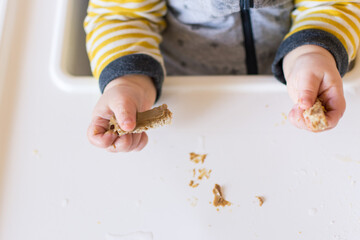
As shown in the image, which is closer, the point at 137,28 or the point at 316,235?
the point at 316,235

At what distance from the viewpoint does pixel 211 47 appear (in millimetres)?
647

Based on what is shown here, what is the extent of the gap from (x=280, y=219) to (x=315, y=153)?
0.10 meters

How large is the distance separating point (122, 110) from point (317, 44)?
28 cm

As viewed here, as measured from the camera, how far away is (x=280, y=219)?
43cm

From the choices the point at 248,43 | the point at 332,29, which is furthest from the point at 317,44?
the point at 248,43

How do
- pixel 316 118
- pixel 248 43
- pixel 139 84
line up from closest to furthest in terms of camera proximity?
pixel 316 118 < pixel 139 84 < pixel 248 43

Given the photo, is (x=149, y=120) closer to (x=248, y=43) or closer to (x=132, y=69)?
(x=132, y=69)

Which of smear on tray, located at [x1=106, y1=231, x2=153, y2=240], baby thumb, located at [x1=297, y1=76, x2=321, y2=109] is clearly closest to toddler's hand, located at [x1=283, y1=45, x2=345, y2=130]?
baby thumb, located at [x1=297, y1=76, x2=321, y2=109]

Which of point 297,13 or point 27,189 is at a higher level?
point 297,13

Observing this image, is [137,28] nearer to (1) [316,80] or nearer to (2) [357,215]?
(1) [316,80]

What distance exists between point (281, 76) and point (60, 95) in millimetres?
322

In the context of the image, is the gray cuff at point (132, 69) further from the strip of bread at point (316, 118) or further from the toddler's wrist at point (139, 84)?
the strip of bread at point (316, 118)

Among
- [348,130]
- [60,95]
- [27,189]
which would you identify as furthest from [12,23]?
[348,130]

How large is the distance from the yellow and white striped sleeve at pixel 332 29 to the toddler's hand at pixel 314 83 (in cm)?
2
